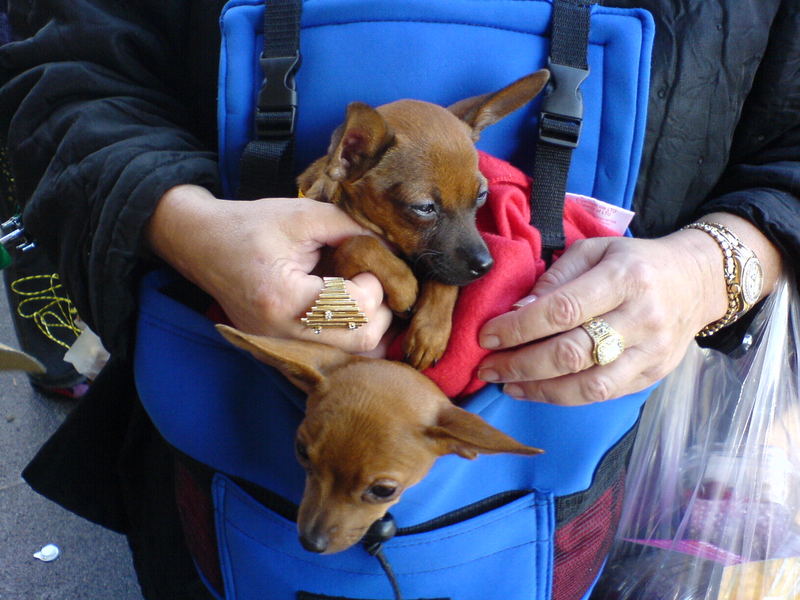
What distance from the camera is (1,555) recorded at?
2.03 meters

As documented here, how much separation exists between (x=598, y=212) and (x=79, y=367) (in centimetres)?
164

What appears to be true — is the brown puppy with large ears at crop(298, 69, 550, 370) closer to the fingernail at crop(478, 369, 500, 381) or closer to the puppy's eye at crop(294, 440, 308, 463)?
the fingernail at crop(478, 369, 500, 381)

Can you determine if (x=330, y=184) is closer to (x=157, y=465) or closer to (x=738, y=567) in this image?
(x=157, y=465)

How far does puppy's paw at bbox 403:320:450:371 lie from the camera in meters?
1.07

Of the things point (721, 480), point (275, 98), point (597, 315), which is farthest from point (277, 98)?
point (721, 480)

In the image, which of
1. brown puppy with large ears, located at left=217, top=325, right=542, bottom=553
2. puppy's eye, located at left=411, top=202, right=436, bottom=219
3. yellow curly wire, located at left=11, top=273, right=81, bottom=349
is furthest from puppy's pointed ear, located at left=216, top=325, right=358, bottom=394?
yellow curly wire, located at left=11, top=273, right=81, bottom=349

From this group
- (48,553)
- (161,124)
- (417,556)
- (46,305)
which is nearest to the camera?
(417,556)

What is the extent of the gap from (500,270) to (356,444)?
387 millimetres

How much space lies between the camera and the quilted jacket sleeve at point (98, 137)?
1107 millimetres

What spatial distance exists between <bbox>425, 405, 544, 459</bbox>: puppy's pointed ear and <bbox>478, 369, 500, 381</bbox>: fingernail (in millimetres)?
83

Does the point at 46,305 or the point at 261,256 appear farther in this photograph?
the point at 46,305

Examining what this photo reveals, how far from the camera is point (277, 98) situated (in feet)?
3.64

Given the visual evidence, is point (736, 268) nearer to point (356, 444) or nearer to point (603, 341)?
point (603, 341)

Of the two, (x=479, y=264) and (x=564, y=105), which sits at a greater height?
(x=564, y=105)
